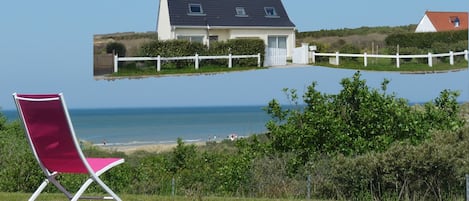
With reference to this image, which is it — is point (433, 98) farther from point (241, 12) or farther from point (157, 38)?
point (157, 38)

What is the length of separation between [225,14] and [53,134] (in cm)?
658

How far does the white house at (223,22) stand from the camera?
1013 centimetres

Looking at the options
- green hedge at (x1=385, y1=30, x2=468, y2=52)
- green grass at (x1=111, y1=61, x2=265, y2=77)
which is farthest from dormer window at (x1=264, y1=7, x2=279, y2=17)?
green hedge at (x1=385, y1=30, x2=468, y2=52)

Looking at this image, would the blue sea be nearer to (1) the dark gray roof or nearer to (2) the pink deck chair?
(1) the dark gray roof

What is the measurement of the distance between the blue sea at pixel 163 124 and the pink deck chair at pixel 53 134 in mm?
16066

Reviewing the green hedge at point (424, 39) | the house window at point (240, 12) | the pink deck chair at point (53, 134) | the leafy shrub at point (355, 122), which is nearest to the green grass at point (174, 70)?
the house window at point (240, 12)

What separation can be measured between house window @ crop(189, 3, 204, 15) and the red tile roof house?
303 centimetres

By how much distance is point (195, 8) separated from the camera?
1027 centimetres

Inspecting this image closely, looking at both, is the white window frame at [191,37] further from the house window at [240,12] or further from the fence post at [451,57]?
the fence post at [451,57]

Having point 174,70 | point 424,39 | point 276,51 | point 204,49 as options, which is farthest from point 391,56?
point 174,70

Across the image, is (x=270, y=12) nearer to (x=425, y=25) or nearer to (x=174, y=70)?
(x=174, y=70)

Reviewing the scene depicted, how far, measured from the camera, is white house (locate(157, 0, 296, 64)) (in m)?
10.1

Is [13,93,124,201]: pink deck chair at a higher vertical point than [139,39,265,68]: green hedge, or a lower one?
lower

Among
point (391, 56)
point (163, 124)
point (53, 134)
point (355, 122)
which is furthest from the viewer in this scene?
point (163, 124)
